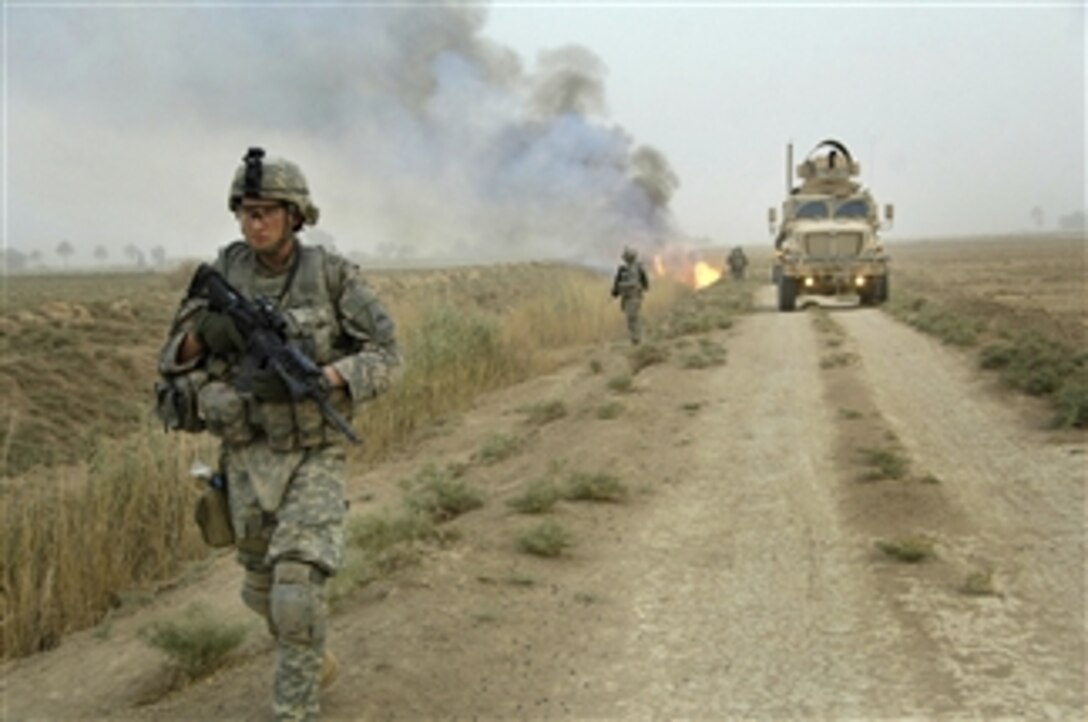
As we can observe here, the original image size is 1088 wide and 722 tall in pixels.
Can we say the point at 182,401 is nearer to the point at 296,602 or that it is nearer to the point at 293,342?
the point at 293,342

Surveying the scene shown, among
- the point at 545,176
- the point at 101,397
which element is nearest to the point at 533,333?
the point at 101,397

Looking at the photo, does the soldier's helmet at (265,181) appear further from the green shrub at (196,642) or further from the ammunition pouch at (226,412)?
the green shrub at (196,642)

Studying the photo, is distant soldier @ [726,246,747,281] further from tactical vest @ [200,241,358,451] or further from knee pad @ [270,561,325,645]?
knee pad @ [270,561,325,645]

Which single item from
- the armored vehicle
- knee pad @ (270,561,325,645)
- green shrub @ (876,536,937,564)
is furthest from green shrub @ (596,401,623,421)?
the armored vehicle

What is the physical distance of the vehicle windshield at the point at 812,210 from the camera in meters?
22.0

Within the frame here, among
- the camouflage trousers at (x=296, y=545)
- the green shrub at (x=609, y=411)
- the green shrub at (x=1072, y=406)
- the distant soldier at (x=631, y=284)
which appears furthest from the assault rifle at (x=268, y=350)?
the distant soldier at (x=631, y=284)

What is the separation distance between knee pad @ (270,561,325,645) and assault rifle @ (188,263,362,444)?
A: 462mm

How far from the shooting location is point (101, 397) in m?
18.0

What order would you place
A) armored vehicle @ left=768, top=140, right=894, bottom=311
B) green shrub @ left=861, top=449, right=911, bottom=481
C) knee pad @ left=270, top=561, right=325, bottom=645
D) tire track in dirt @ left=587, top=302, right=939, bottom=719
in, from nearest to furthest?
knee pad @ left=270, top=561, right=325, bottom=645, tire track in dirt @ left=587, top=302, right=939, bottom=719, green shrub @ left=861, top=449, right=911, bottom=481, armored vehicle @ left=768, top=140, right=894, bottom=311

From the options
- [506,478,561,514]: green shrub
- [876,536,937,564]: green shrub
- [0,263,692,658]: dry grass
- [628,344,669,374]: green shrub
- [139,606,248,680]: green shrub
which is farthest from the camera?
[628,344,669,374]: green shrub

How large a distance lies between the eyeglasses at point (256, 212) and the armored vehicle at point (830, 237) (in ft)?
61.4

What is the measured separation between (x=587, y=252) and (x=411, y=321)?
26585 mm

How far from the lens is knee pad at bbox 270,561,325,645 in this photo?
3248 mm

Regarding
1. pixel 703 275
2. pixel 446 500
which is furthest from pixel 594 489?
pixel 703 275
